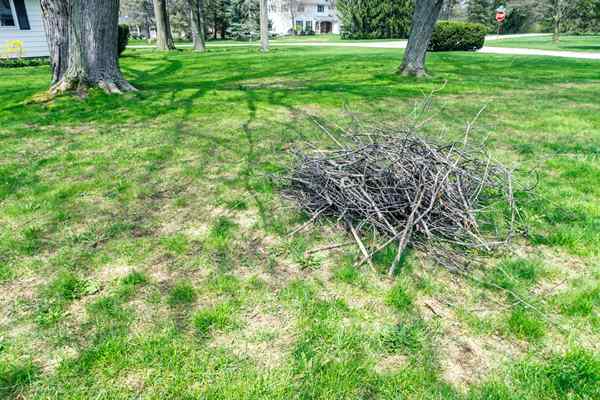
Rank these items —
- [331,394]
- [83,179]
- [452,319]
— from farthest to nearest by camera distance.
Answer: [83,179]
[452,319]
[331,394]

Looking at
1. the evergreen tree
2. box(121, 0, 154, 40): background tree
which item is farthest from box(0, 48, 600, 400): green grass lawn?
box(121, 0, 154, 40): background tree

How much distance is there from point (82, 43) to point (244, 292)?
720 cm

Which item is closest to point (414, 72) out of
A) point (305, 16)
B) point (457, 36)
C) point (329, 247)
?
point (329, 247)

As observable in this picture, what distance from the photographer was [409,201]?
3148mm

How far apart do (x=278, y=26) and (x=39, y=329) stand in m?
74.5

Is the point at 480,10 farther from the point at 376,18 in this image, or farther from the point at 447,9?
the point at 376,18

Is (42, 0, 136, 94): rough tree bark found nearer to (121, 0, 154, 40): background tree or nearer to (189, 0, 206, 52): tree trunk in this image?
(189, 0, 206, 52): tree trunk

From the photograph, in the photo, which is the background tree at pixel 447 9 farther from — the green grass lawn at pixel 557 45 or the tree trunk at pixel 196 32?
the tree trunk at pixel 196 32

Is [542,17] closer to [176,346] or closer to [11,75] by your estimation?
[11,75]

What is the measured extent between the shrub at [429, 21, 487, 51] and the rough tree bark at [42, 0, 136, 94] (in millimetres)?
19868

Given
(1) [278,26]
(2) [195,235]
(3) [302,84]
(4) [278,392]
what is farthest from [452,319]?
(1) [278,26]

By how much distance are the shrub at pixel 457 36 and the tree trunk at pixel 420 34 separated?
13409 mm

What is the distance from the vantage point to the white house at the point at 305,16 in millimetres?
65688

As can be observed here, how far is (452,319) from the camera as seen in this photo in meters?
2.35
